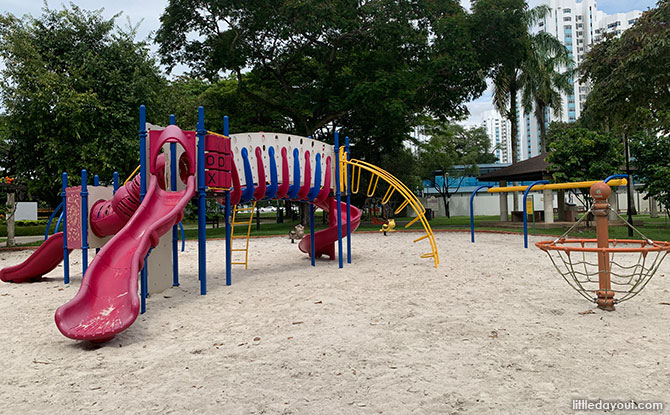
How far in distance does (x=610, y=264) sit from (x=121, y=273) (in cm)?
661

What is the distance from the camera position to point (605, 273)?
5.59m

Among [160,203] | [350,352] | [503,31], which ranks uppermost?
[503,31]

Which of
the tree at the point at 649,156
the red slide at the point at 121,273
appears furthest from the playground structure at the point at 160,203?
the tree at the point at 649,156

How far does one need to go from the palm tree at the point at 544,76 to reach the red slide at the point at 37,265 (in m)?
26.9

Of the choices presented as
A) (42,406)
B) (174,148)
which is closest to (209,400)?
(42,406)

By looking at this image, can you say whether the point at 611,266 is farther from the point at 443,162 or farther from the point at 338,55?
the point at 443,162

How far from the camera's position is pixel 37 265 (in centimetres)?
914

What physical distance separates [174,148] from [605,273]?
6.27m

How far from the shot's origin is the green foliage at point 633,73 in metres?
12.7

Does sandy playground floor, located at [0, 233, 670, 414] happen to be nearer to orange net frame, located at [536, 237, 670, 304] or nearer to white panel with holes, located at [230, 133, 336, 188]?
orange net frame, located at [536, 237, 670, 304]

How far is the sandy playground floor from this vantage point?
3.29 m

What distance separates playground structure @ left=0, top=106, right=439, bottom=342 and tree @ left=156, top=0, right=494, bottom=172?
1023 cm

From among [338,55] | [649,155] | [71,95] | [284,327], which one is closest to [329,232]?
[284,327]

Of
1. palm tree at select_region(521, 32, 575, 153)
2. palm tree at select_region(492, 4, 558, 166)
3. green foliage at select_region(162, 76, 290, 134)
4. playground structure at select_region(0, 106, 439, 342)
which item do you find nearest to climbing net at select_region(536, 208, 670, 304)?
playground structure at select_region(0, 106, 439, 342)
